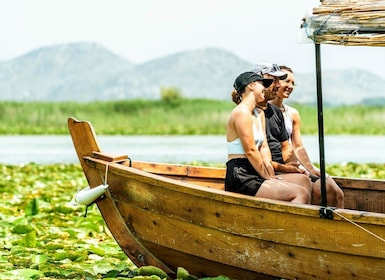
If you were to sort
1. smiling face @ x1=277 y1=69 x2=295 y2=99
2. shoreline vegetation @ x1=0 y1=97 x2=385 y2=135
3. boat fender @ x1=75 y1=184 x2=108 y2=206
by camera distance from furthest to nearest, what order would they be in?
shoreline vegetation @ x1=0 y1=97 x2=385 y2=135 < smiling face @ x1=277 y1=69 x2=295 y2=99 < boat fender @ x1=75 y1=184 x2=108 y2=206

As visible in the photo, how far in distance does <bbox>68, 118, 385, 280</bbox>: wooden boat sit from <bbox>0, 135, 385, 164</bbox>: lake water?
1141 cm

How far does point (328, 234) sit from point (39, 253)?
8.91 ft

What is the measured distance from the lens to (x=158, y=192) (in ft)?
18.3

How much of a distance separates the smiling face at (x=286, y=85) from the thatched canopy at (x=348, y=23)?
4.11 ft

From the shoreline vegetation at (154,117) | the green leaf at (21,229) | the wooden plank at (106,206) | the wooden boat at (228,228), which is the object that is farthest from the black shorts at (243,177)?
the shoreline vegetation at (154,117)

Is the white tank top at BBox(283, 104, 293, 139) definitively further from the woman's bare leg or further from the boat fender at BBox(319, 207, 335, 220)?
the boat fender at BBox(319, 207, 335, 220)

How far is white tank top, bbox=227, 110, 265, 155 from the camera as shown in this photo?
5.43m

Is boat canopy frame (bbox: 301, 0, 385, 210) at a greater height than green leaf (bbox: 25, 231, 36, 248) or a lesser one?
greater

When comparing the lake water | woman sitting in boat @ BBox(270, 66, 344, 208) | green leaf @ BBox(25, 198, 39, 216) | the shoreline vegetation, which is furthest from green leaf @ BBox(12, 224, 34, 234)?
the shoreline vegetation

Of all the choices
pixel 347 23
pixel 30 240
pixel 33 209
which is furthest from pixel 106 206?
pixel 33 209

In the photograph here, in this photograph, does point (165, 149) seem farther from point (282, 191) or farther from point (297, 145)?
point (282, 191)

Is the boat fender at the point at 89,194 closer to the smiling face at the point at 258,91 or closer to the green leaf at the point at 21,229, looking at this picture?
the smiling face at the point at 258,91

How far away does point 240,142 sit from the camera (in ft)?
Result: 17.8

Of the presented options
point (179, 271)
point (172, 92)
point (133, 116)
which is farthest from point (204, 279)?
point (172, 92)
